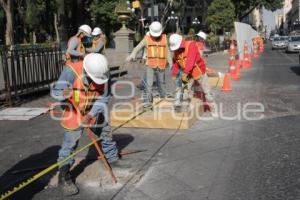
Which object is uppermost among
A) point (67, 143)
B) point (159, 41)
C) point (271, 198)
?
point (159, 41)

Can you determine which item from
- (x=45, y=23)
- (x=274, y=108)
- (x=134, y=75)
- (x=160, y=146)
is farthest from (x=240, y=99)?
(x=45, y=23)

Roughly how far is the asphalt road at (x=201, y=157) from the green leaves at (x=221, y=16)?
152 feet

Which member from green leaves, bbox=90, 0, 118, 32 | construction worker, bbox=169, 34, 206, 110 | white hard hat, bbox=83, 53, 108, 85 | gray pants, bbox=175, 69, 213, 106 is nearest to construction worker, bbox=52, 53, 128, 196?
white hard hat, bbox=83, 53, 108, 85

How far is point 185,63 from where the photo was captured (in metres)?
9.52

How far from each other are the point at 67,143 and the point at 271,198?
2.23 meters

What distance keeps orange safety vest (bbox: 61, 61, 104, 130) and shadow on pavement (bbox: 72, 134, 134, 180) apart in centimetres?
82

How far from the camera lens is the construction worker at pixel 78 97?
210 inches

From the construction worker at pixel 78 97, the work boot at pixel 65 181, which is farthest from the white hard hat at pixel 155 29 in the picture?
the work boot at pixel 65 181

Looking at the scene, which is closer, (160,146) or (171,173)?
(171,173)

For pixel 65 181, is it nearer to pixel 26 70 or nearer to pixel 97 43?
pixel 97 43

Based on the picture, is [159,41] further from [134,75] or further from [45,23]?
[45,23]

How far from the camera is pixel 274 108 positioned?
35.7 ft

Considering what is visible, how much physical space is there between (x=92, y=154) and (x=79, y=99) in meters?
1.79

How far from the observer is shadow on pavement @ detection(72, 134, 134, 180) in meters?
6.28
